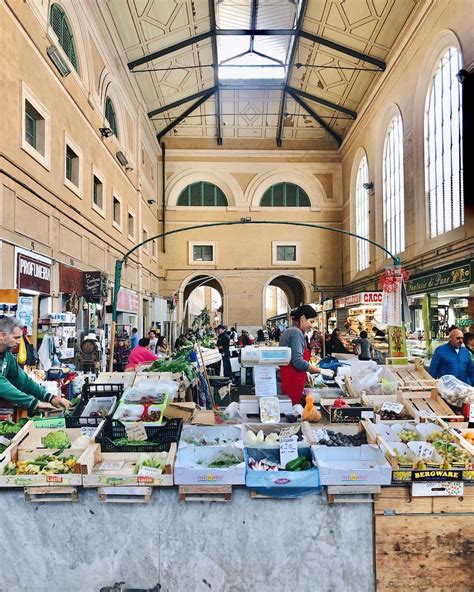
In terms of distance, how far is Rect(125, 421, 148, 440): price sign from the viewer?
388 cm

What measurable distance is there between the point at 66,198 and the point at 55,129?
143 cm

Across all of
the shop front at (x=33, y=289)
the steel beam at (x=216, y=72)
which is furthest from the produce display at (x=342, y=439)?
the steel beam at (x=216, y=72)

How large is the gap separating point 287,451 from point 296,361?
6.40ft

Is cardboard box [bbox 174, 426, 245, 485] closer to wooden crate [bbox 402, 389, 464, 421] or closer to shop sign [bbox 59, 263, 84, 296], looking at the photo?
wooden crate [bbox 402, 389, 464, 421]

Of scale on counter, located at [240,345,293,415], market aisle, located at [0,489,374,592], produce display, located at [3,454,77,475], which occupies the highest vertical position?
scale on counter, located at [240,345,293,415]

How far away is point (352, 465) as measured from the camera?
344 centimetres

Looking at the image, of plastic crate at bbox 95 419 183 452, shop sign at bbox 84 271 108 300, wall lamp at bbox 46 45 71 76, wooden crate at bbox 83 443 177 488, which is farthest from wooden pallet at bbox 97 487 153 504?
shop sign at bbox 84 271 108 300

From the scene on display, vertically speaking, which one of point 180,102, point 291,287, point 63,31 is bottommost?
point 291,287

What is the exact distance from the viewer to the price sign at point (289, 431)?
388cm

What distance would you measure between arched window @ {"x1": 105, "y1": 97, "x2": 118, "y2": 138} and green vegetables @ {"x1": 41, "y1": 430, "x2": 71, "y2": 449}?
1338 cm

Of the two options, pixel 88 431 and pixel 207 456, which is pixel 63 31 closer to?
pixel 88 431

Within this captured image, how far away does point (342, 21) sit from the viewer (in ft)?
54.4

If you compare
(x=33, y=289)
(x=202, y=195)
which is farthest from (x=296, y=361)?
(x=202, y=195)

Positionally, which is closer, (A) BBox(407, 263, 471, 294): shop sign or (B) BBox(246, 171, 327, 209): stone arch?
(A) BBox(407, 263, 471, 294): shop sign
